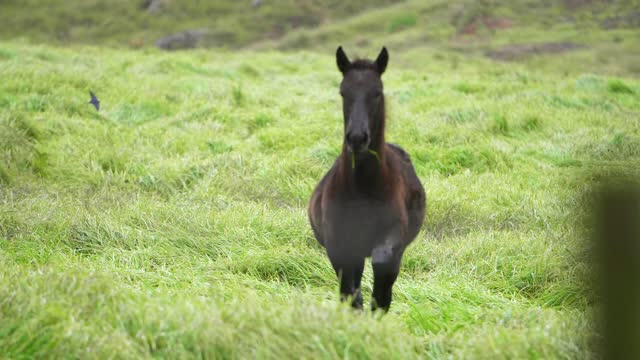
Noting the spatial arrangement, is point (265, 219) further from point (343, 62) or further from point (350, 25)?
point (350, 25)

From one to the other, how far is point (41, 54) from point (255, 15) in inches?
1882

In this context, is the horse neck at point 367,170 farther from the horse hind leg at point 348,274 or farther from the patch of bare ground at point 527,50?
the patch of bare ground at point 527,50

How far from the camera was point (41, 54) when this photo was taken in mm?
16875

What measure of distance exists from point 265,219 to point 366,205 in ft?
7.67

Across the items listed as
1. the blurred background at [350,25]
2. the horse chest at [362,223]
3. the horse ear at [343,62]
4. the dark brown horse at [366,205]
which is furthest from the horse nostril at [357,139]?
the blurred background at [350,25]

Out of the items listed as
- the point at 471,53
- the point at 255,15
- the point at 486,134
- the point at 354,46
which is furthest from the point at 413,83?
the point at 255,15

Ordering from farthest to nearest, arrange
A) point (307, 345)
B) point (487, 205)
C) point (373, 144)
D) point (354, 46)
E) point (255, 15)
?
point (255, 15), point (354, 46), point (487, 205), point (373, 144), point (307, 345)

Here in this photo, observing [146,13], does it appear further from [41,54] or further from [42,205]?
[42,205]

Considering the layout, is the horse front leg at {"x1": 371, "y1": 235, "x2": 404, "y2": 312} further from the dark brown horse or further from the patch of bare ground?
the patch of bare ground

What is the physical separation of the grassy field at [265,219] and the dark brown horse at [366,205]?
310mm

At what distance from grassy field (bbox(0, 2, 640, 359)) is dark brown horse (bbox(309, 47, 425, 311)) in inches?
12.2

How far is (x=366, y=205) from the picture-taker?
11.4 ft

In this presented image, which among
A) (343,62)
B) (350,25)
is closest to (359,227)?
(343,62)

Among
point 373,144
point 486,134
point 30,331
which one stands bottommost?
point 486,134
